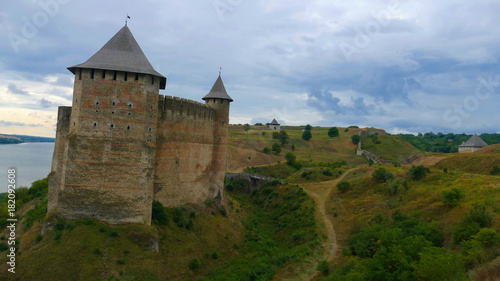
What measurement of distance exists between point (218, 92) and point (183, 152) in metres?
7.97

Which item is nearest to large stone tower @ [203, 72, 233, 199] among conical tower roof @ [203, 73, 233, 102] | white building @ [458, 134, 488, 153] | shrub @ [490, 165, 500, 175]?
conical tower roof @ [203, 73, 233, 102]

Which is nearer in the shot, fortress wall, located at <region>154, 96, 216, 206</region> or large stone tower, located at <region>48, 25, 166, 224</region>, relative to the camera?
large stone tower, located at <region>48, 25, 166, 224</region>

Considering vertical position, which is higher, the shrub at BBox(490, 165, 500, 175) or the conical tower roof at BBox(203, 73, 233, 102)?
the conical tower roof at BBox(203, 73, 233, 102)

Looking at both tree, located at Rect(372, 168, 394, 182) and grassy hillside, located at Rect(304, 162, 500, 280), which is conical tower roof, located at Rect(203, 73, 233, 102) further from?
tree, located at Rect(372, 168, 394, 182)

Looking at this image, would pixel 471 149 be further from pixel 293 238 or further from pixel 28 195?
pixel 28 195

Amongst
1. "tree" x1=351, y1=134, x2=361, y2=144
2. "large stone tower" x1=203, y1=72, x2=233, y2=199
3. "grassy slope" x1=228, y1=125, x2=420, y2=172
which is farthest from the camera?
"tree" x1=351, y1=134, x2=361, y2=144

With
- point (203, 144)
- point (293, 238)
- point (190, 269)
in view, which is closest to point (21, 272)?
point (190, 269)

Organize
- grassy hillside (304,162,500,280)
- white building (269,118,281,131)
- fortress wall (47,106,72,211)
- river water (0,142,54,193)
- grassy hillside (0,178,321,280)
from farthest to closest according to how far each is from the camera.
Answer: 1. white building (269,118,281,131)
2. river water (0,142,54,193)
3. fortress wall (47,106,72,211)
4. grassy hillside (0,178,321,280)
5. grassy hillside (304,162,500,280)

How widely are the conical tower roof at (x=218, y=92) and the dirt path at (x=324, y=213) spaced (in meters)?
15.5

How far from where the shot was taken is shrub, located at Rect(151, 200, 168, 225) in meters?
20.9

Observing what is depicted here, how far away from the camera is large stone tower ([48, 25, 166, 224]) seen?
59.9 feet

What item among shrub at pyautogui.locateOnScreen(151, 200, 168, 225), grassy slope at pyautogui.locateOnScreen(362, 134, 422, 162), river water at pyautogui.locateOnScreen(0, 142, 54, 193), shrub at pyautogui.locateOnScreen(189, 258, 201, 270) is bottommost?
river water at pyautogui.locateOnScreen(0, 142, 54, 193)

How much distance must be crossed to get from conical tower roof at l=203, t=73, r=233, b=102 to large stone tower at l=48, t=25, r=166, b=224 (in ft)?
29.2

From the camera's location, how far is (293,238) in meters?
25.9
